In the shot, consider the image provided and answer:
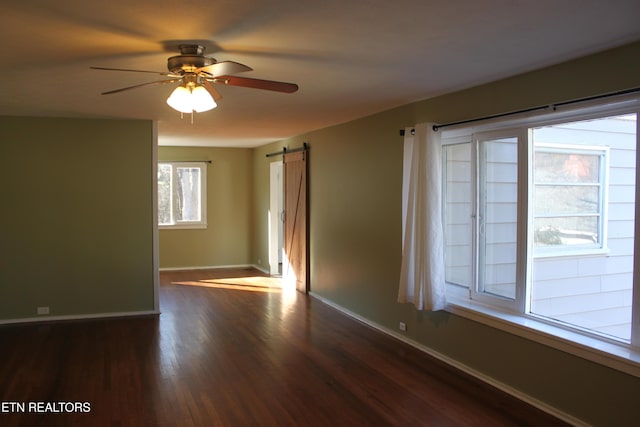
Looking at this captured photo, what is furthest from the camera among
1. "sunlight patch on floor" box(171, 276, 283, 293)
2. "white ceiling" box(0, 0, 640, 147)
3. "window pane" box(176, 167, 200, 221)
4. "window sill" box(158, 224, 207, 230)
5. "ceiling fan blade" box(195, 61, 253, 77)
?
"window pane" box(176, 167, 200, 221)

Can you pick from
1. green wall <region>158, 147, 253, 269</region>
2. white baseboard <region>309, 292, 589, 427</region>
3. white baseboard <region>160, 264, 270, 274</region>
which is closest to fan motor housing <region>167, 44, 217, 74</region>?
white baseboard <region>309, 292, 589, 427</region>

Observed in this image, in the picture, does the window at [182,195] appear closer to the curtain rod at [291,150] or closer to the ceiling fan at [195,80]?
the curtain rod at [291,150]

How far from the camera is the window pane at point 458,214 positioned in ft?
14.4

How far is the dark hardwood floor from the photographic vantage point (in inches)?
131

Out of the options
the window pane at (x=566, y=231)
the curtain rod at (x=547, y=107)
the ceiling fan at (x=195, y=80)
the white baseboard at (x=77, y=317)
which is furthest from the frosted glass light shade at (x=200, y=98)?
the white baseboard at (x=77, y=317)

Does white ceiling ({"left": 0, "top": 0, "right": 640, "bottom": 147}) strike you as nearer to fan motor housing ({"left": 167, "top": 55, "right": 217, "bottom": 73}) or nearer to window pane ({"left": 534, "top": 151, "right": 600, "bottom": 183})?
fan motor housing ({"left": 167, "top": 55, "right": 217, "bottom": 73})

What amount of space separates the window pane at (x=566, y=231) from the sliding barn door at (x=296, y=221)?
12.8ft

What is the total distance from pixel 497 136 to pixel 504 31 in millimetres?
1446

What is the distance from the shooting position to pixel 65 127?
226 inches

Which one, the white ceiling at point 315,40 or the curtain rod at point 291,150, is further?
the curtain rod at point 291,150

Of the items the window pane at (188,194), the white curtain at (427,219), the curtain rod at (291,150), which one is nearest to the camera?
the white curtain at (427,219)

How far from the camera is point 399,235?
16.3ft

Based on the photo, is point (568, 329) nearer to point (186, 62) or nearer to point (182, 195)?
point (186, 62)

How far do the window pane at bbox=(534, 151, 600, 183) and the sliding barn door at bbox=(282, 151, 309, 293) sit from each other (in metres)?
3.89
